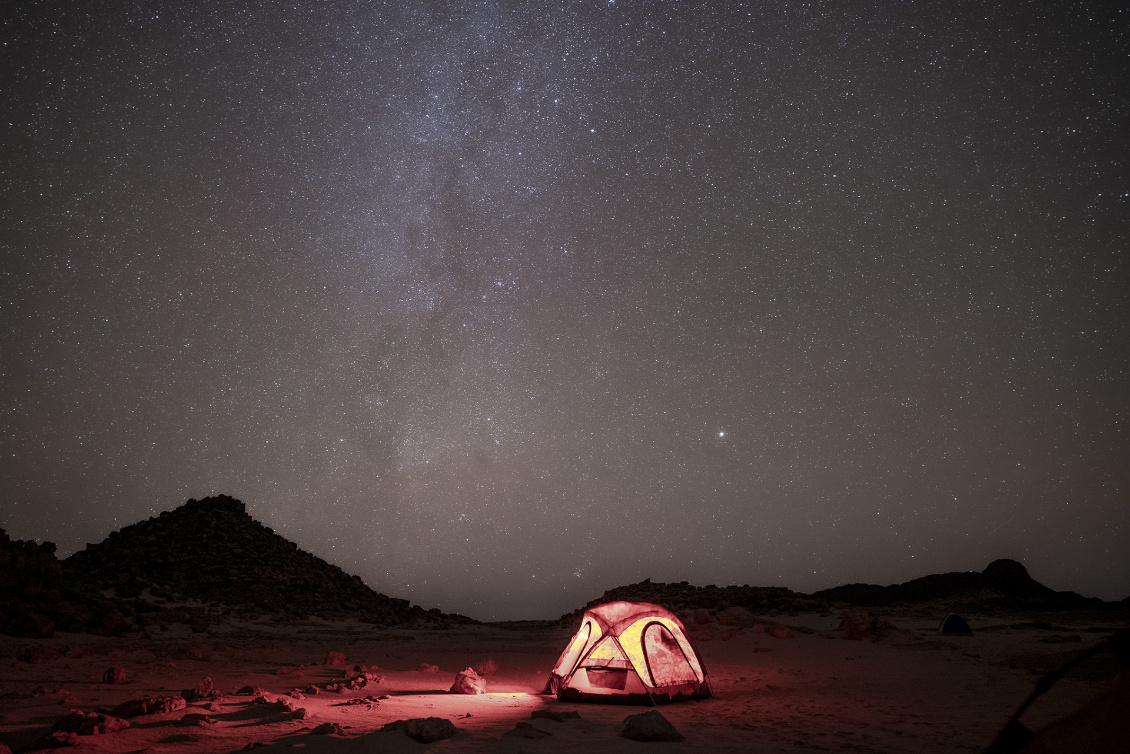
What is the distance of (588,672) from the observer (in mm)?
10227

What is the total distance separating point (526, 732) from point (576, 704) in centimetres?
317

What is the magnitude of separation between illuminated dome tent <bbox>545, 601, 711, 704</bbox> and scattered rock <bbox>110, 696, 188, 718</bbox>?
566 centimetres

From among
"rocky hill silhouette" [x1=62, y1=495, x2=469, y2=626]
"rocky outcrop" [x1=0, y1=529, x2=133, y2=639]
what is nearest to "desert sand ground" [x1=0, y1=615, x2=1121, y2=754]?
"rocky outcrop" [x1=0, y1=529, x2=133, y2=639]

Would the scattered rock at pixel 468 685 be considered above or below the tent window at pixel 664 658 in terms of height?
below

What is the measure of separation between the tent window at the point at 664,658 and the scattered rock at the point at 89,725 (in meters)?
7.03

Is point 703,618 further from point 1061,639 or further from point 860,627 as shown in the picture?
point 1061,639

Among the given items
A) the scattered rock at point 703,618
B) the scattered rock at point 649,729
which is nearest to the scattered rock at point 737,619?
the scattered rock at point 703,618

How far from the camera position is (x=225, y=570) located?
32.0 m

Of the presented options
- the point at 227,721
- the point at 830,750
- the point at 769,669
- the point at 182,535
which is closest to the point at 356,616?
the point at 182,535

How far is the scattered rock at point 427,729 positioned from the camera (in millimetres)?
6477

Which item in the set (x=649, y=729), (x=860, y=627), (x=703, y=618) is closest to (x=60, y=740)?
(x=649, y=729)

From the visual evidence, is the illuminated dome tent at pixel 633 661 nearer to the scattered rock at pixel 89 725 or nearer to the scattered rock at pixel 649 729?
the scattered rock at pixel 649 729

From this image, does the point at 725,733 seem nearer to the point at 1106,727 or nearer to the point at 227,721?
the point at 1106,727

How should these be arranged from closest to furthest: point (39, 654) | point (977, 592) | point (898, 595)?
point (39, 654), point (977, 592), point (898, 595)
